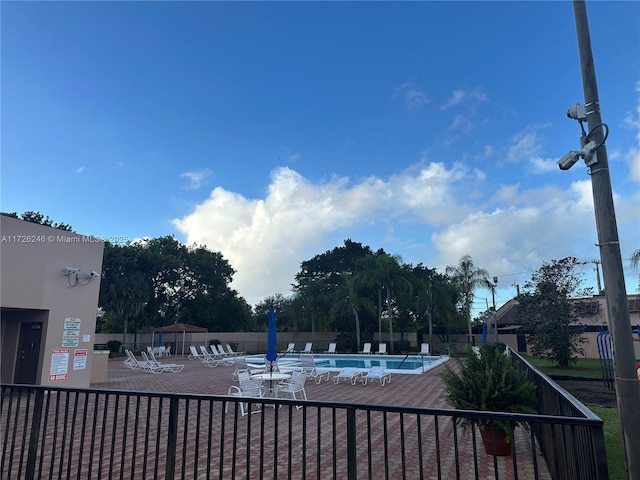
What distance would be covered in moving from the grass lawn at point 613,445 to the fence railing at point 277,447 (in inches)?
30.5

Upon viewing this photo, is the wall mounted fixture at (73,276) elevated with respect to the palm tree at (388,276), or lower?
lower

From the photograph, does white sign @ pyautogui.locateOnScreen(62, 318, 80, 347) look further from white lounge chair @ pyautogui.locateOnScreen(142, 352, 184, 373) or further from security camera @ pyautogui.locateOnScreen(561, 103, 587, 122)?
security camera @ pyautogui.locateOnScreen(561, 103, 587, 122)

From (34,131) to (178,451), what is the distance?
9040 millimetres

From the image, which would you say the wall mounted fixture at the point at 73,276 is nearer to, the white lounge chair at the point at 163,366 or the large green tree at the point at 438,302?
the white lounge chair at the point at 163,366

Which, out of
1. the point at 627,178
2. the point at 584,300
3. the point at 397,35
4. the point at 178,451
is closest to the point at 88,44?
the point at 397,35

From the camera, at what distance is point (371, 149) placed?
16656mm

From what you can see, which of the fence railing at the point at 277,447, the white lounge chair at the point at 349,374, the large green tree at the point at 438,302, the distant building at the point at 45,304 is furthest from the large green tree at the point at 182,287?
the fence railing at the point at 277,447

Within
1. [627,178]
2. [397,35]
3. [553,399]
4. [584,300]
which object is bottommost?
[553,399]

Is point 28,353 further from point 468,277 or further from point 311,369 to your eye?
point 468,277

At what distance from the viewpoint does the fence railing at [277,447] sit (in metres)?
2.72

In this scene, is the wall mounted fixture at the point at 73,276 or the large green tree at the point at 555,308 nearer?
the wall mounted fixture at the point at 73,276

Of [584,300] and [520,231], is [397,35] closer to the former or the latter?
[520,231]

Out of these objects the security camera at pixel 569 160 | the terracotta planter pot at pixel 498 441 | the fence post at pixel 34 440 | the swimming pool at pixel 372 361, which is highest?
the security camera at pixel 569 160

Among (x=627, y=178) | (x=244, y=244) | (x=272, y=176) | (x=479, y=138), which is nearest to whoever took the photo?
(x=627, y=178)
